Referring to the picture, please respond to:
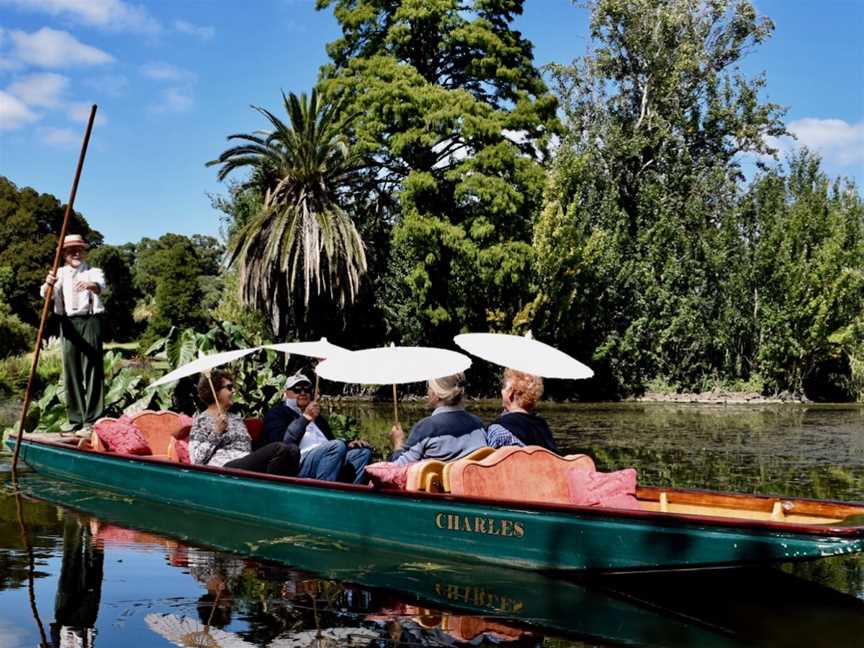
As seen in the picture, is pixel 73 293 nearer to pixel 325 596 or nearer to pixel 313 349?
pixel 313 349

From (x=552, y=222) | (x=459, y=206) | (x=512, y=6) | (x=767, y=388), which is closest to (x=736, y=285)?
(x=767, y=388)

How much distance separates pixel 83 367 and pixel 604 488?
710cm

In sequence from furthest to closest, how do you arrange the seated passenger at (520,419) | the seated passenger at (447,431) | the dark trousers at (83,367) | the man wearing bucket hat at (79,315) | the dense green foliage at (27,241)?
1. the dense green foliage at (27,241)
2. the dark trousers at (83,367)
3. the man wearing bucket hat at (79,315)
4. the seated passenger at (447,431)
5. the seated passenger at (520,419)

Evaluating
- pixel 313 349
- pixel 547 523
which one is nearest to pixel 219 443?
pixel 313 349

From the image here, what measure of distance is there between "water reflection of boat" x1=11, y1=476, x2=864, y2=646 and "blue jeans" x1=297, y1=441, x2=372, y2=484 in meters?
0.58

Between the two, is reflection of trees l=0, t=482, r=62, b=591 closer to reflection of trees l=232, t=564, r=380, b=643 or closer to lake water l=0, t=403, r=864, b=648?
lake water l=0, t=403, r=864, b=648

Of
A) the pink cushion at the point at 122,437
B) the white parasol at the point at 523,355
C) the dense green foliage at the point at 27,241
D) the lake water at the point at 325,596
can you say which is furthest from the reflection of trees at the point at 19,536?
the dense green foliage at the point at 27,241

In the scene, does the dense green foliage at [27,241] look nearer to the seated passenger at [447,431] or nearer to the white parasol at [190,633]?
the seated passenger at [447,431]

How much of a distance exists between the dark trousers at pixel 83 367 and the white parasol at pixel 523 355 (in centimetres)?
524

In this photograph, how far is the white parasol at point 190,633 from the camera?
514 centimetres

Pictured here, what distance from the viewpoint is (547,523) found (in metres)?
6.62

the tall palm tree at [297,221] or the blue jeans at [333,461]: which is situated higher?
the tall palm tree at [297,221]

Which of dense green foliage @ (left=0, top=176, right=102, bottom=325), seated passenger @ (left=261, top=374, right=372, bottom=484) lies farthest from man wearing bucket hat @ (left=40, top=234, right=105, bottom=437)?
dense green foliage @ (left=0, top=176, right=102, bottom=325)

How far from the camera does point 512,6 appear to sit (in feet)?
92.0
